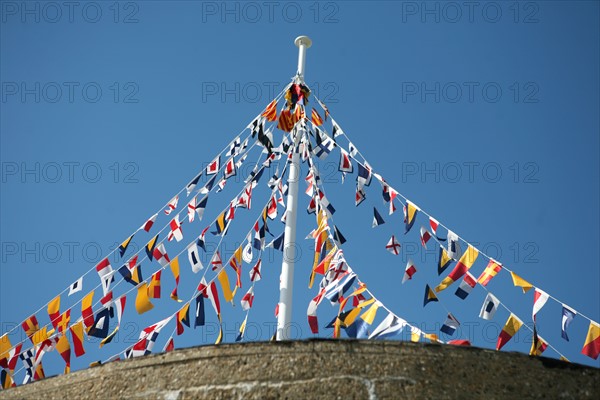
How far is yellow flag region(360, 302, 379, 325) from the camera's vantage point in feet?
25.5

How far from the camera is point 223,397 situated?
3.77 m

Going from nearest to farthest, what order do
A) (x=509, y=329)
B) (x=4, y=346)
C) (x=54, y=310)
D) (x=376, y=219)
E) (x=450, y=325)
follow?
(x=509, y=329) → (x=450, y=325) → (x=4, y=346) → (x=54, y=310) → (x=376, y=219)

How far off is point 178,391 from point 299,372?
674 millimetres

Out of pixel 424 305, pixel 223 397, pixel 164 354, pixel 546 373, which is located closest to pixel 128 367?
pixel 164 354

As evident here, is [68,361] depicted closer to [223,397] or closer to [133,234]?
[133,234]

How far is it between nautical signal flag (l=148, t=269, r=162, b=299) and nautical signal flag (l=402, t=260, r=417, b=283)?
2.94 m

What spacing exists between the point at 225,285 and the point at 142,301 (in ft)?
3.45

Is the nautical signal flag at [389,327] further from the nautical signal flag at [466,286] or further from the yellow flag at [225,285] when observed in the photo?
the yellow flag at [225,285]

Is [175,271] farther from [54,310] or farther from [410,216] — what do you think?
[410,216]

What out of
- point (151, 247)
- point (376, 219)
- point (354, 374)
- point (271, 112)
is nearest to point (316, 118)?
point (271, 112)

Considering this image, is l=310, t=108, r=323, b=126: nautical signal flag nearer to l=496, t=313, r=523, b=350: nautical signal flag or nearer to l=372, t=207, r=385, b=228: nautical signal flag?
l=372, t=207, r=385, b=228: nautical signal flag

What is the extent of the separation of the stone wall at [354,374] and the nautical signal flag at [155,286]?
4507mm

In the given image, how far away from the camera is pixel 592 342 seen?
7.03 metres

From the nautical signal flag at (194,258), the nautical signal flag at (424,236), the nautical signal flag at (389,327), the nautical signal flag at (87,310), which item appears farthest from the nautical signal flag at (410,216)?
the nautical signal flag at (87,310)
